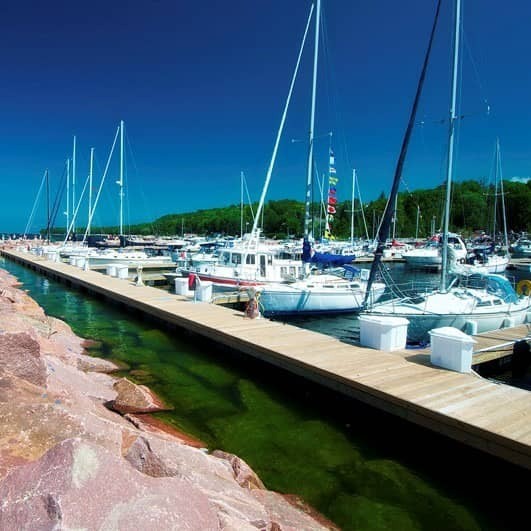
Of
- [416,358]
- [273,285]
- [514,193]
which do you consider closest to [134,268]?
[273,285]

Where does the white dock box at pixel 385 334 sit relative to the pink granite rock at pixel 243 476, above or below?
above

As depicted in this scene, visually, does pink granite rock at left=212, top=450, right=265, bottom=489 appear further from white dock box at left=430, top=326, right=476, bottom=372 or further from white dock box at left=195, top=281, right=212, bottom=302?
white dock box at left=195, top=281, right=212, bottom=302

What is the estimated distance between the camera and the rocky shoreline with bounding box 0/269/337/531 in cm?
336

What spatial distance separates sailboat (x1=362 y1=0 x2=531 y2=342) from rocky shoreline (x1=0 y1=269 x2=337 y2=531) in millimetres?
9126

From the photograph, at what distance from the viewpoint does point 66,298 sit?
24.1 meters

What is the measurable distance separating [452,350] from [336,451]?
3265mm

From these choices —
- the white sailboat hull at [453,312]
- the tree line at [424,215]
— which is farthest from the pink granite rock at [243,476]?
the tree line at [424,215]

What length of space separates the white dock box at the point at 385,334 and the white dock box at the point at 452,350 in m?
1.16

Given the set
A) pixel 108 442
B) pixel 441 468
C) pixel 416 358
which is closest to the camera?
pixel 108 442

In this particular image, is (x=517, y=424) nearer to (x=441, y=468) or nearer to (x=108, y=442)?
(x=441, y=468)

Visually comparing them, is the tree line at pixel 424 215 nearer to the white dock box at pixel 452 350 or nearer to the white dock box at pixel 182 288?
the white dock box at pixel 182 288

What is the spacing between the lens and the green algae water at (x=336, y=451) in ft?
19.8

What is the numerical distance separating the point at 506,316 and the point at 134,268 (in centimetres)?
3184

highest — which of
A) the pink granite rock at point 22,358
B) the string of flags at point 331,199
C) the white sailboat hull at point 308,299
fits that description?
the string of flags at point 331,199
